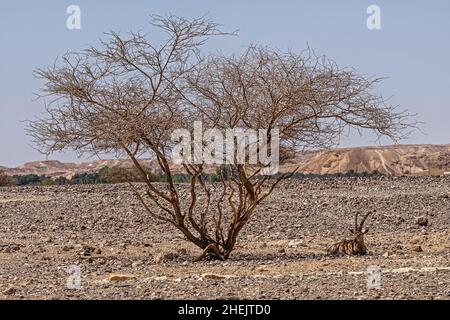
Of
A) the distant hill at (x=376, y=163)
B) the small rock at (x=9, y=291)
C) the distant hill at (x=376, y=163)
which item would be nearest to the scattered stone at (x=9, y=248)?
the small rock at (x=9, y=291)

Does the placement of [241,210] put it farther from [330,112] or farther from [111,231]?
[111,231]

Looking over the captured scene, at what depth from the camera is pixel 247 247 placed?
1773 centimetres

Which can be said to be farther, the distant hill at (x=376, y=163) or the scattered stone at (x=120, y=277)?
the distant hill at (x=376, y=163)

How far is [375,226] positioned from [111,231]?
5.44 metres

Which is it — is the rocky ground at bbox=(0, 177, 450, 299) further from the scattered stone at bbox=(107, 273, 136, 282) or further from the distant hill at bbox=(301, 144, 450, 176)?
the distant hill at bbox=(301, 144, 450, 176)

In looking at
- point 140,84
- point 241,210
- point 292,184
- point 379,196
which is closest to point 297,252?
point 241,210

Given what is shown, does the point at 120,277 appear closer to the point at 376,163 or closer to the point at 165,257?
the point at 165,257

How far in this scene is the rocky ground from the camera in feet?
36.2

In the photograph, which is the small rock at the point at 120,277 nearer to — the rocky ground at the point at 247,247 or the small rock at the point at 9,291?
the rocky ground at the point at 247,247

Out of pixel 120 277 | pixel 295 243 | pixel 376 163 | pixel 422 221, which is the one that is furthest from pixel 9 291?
pixel 376 163

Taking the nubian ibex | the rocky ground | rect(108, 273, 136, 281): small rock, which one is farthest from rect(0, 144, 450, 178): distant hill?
rect(108, 273, 136, 281): small rock

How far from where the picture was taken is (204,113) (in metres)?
14.6

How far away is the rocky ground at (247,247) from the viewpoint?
11.0m

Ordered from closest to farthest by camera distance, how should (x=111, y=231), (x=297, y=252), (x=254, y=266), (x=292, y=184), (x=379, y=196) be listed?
(x=254, y=266) → (x=297, y=252) → (x=111, y=231) → (x=379, y=196) → (x=292, y=184)
